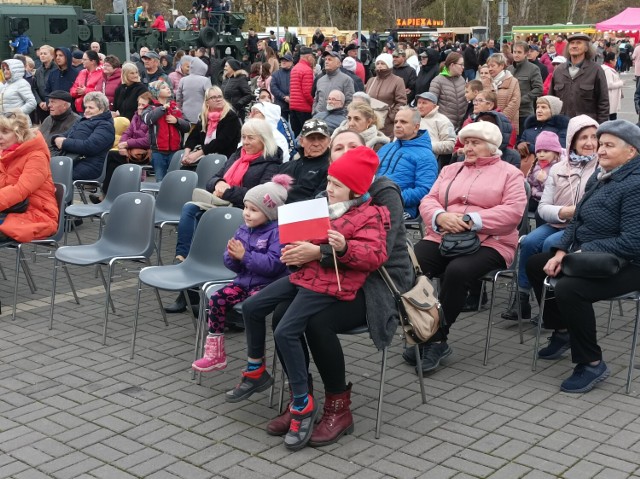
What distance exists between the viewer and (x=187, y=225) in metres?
6.99

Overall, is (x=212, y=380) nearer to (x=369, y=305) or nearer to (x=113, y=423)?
(x=113, y=423)

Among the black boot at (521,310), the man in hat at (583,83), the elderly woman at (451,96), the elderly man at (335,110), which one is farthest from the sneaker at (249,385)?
the elderly woman at (451,96)

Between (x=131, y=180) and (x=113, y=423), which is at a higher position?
(x=131, y=180)

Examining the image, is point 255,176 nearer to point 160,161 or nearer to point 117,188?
point 117,188

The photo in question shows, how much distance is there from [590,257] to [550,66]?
13827 millimetres

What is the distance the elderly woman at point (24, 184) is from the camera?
6895mm

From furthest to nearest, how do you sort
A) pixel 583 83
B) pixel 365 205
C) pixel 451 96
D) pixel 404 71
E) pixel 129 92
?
1. pixel 404 71
2. pixel 129 92
3. pixel 451 96
4. pixel 583 83
5. pixel 365 205

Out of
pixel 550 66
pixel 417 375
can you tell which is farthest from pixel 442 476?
pixel 550 66

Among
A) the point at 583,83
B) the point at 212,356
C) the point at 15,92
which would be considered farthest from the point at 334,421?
the point at 15,92

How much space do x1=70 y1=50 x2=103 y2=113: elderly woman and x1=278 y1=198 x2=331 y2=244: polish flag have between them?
929cm

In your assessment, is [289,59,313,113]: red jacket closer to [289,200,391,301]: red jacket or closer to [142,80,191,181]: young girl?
[142,80,191,181]: young girl

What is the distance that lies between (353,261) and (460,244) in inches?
54.1

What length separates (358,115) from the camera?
292 inches

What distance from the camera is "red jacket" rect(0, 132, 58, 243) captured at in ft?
22.6
